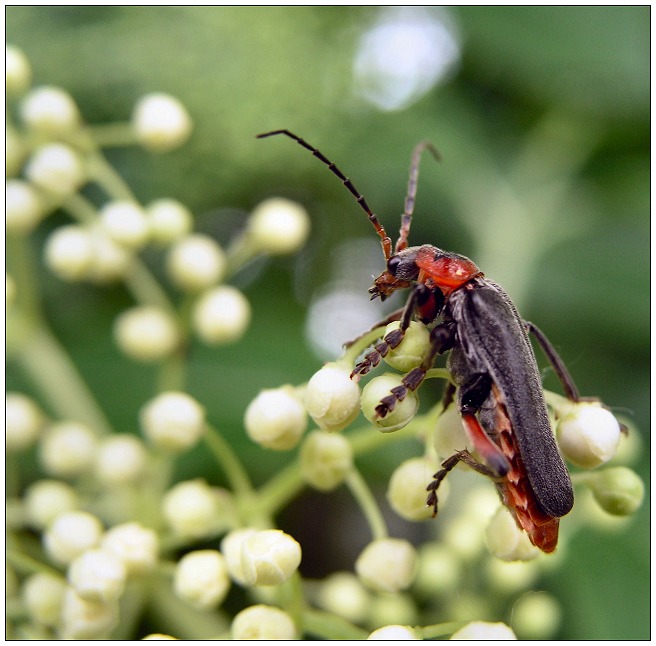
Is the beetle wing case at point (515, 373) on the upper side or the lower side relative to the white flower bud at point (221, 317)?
lower

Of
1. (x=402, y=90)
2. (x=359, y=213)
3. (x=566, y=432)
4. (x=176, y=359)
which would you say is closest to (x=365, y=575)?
(x=566, y=432)

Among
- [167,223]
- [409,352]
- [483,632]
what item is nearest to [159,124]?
[167,223]

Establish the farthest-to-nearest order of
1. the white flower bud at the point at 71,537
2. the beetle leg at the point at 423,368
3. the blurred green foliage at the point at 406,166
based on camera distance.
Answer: the blurred green foliage at the point at 406,166, the white flower bud at the point at 71,537, the beetle leg at the point at 423,368

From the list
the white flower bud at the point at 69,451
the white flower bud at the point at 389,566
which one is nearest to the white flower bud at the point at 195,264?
the white flower bud at the point at 69,451

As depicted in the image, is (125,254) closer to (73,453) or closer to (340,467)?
(73,453)

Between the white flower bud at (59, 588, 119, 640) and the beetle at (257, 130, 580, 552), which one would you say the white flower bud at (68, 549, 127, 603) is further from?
the beetle at (257, 130, 580, 552)

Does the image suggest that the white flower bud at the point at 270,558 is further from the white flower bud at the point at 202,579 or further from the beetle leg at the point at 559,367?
the beetle leg at the point at 559,367

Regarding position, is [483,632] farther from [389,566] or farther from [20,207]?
[20,207]

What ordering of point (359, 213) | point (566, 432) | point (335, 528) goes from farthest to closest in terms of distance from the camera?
point (359, 213), point (335, 528), point (566, 432)
